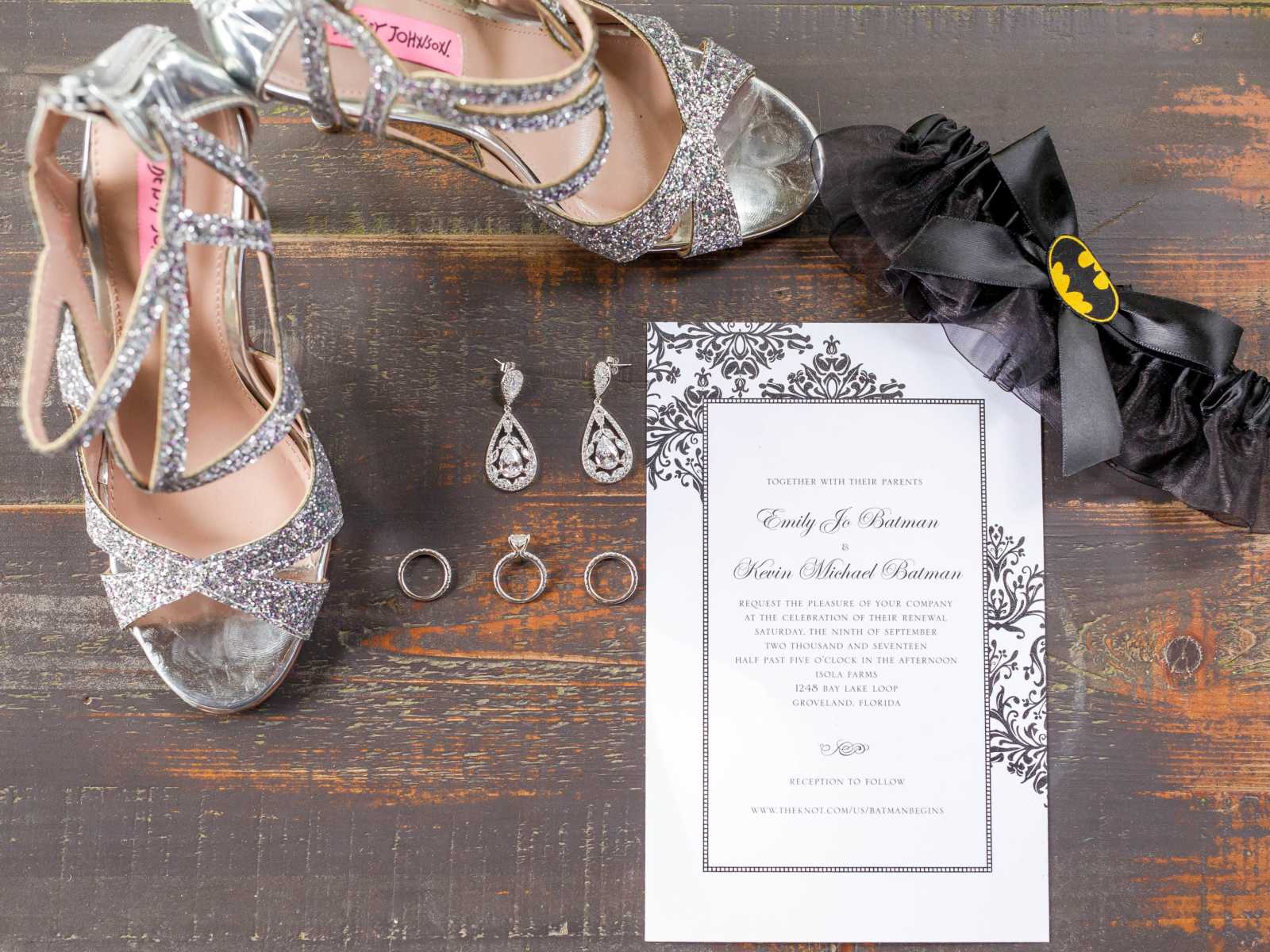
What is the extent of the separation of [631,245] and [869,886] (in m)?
0.58

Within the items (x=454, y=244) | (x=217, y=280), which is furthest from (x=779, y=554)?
(x=217, y=280)

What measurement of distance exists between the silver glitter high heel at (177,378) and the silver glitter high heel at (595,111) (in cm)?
7

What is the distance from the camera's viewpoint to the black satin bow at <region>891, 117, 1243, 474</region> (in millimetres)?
706

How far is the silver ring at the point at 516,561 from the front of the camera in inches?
29.3

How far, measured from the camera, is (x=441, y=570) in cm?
76

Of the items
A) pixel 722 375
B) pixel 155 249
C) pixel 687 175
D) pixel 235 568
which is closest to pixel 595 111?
pixel 687 175

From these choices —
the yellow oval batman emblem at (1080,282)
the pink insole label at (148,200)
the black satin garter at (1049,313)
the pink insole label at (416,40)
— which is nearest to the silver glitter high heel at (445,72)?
the pink insole label at (416,40)

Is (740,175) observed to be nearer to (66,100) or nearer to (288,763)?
(66,100)

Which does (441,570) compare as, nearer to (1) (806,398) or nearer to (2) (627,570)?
(2) (627,570)

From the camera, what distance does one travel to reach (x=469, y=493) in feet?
2.49

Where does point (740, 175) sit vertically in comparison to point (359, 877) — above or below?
above

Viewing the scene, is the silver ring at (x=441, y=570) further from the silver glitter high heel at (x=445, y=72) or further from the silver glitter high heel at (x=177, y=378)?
the silver glitter high heel at (x=445, y=72)

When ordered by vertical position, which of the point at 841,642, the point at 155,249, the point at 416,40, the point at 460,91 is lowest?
the point at 841,642

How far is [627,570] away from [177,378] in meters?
0.38
